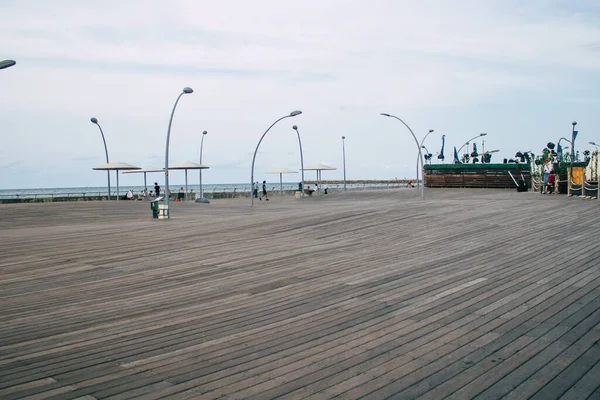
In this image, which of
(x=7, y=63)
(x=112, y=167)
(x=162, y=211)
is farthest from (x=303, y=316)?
(x=112, y=167)

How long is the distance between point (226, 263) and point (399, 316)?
16.2ft

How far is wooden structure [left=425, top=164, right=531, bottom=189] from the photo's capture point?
43.4 metres

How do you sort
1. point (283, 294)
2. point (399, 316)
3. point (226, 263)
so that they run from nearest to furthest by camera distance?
point (399, 316) → point (283, 294) → point (226, 263)

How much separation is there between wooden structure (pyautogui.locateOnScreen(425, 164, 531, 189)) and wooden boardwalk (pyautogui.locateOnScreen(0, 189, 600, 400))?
100 feet

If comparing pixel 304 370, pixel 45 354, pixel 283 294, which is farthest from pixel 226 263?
pixel 304 370

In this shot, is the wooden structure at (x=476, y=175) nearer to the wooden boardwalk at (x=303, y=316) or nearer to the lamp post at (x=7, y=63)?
the wooden boardwalk at (x=303, y=316)

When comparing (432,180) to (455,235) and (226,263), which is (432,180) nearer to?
(455,235)

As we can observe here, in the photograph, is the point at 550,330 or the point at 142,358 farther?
the point at 550,330

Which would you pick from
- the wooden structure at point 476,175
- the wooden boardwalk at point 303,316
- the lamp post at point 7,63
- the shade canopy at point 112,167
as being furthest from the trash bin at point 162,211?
the wooden structure at point 476,175

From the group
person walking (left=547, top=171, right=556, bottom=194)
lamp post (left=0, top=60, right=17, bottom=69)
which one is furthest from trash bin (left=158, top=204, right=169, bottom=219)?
person walking (left=547, top=171, right=556, bottom=194)

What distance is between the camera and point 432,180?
159 feet

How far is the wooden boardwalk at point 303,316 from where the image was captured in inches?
185

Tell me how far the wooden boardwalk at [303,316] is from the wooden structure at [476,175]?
30540 mm

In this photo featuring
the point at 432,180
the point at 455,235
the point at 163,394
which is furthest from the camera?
the point at 432,180
